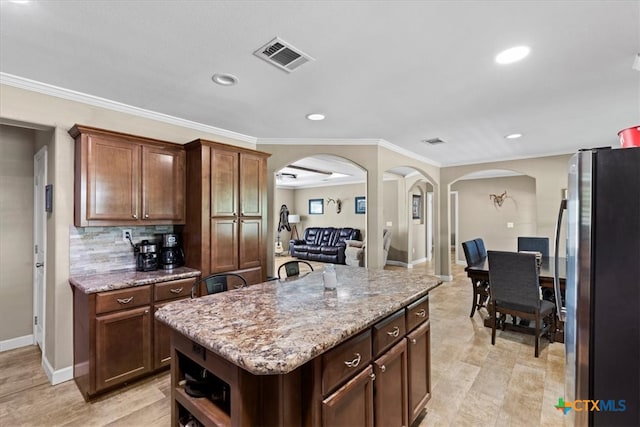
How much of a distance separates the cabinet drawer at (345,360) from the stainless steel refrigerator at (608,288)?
3.06ft

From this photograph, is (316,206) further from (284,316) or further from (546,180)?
(284,316)

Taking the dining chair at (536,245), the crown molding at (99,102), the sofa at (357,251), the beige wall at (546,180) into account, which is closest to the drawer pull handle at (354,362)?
the crown molding at (99,102)

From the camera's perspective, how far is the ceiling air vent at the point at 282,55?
190cm

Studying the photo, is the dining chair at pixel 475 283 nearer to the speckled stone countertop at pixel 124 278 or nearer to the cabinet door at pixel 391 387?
the cabinet door at pixel 391 387

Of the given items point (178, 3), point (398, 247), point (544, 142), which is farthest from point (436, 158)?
point (178, 3)

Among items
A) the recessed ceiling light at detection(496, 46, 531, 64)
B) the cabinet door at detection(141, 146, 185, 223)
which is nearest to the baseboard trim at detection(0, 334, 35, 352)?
the cabinet door at detection(141, 146, 185, 223)

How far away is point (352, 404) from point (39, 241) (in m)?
3.58

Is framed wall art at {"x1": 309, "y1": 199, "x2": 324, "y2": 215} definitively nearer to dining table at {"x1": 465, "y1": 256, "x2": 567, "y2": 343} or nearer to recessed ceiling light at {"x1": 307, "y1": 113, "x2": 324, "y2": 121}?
dining table at {"x1": 465, "y1": 256, "x2": 567, "y2": 343}

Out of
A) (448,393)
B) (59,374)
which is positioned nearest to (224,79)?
(59,374)

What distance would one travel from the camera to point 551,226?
5199mm

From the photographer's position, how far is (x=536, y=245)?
455 centimetres

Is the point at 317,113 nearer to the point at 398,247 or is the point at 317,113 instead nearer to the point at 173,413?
the point at 173,413

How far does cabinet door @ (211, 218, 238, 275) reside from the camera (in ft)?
9.94

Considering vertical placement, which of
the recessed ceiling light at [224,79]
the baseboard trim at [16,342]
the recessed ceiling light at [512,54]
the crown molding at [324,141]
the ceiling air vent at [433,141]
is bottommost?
the baseboard trim at [16,342]
